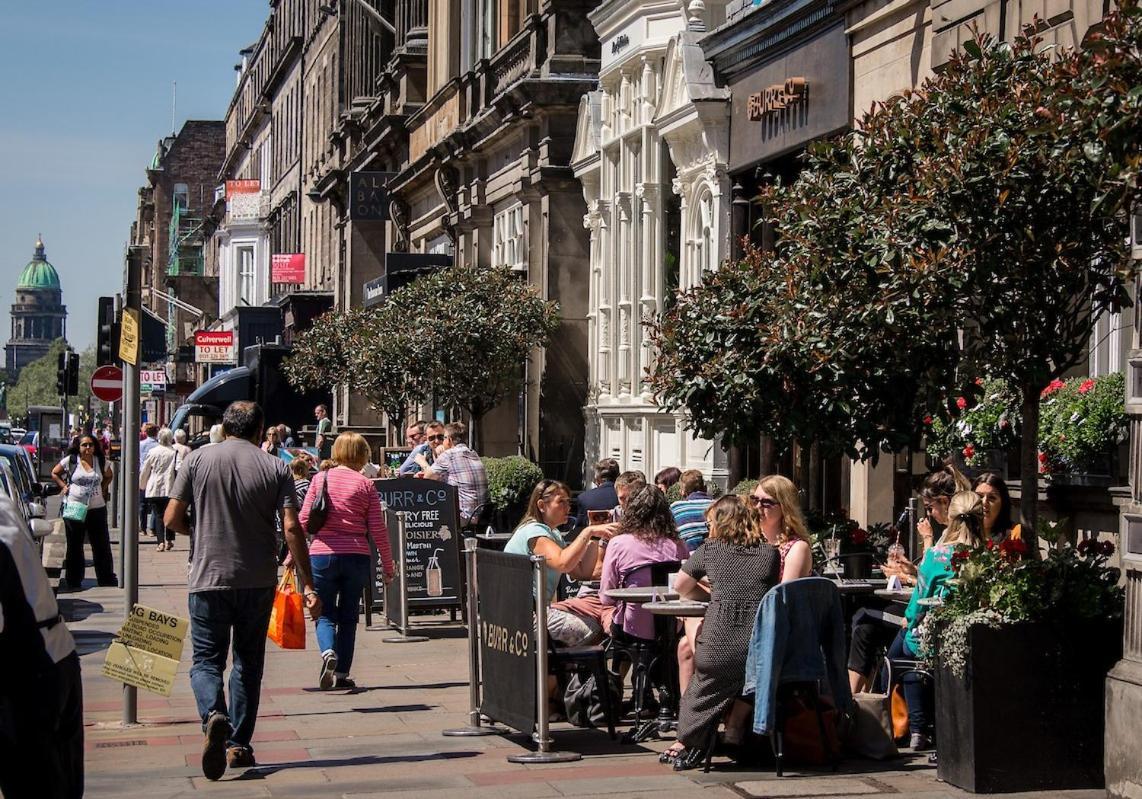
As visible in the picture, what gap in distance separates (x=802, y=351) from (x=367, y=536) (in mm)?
3460

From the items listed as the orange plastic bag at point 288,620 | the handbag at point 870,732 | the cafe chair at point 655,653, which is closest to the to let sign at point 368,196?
the cafe chair at point 655,653

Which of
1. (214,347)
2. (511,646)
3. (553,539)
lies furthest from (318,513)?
(214,347)

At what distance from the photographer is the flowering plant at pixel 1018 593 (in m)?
8.60

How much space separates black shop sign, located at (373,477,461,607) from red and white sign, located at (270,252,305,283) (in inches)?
1739

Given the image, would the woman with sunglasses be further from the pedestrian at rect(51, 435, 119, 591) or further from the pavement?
the pedestrian at rect(51, 435, 119, 591)

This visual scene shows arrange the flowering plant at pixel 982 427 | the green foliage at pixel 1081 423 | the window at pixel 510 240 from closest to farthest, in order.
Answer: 1. the green foliage at pixel 1081 423
2. the flowering plant at pixel 982 427
3. the window at pixel 510 240

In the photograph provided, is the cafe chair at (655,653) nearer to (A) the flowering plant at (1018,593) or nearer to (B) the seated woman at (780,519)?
(B) the seated woman at (780,519)

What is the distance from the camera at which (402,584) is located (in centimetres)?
1608

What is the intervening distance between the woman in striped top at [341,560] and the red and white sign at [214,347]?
181ft

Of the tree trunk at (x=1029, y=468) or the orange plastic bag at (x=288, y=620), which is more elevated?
the tree trunk at (x=1029, y=468)

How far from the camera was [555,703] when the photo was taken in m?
11.0

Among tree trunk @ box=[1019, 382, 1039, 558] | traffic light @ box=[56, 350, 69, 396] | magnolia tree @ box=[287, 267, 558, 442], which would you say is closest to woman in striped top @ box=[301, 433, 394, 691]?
tree trunk @ box=[1019, 382, 1039, 558]

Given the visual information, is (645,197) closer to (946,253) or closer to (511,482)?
(511,482)

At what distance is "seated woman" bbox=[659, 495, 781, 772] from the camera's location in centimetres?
948
